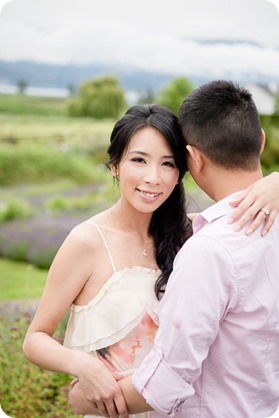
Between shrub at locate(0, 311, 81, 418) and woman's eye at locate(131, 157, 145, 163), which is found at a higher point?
woman's eye at locate(131, 157, 145, 163)

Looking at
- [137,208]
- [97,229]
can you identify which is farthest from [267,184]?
[97,229]

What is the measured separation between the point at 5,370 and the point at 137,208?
1.91m

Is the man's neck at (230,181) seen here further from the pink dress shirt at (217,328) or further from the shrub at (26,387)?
the shrub at (26,387)

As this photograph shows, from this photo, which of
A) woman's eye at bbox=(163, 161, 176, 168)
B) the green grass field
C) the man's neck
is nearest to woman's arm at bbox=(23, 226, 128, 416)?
woman's eye at bbox=(163, 161, 176, 168)

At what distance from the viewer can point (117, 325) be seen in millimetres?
1775

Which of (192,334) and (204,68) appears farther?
(204,68)

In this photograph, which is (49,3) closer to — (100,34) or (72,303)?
(100,34)

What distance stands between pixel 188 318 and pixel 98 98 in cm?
316

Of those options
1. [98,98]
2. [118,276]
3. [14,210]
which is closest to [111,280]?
[118,276]

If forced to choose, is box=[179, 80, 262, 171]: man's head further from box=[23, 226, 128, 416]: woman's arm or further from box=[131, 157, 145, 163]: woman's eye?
box=[23, 226, 128, 416]: woman's arm

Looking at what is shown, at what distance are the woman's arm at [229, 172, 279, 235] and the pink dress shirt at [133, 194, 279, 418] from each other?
0.02 metres

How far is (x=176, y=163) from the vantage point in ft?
5.83

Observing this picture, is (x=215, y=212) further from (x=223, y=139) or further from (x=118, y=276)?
(x=118, y=276)

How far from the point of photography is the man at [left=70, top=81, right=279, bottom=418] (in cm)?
138
